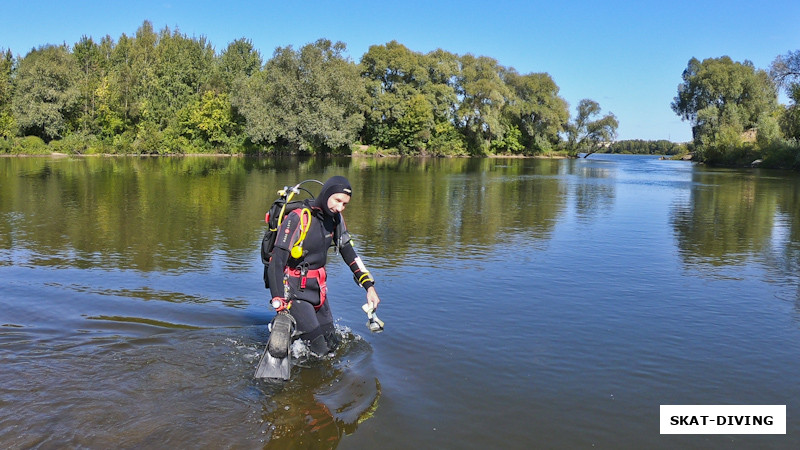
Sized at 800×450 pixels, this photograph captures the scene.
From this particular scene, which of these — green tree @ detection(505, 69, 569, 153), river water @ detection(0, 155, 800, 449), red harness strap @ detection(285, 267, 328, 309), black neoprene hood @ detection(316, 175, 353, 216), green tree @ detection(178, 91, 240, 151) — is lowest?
river water @ detection(0, 155, 800, 449)

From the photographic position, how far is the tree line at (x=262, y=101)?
67875 mm

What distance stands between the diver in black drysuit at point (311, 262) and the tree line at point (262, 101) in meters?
62.4

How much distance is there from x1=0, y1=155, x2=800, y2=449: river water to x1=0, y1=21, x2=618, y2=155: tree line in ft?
179

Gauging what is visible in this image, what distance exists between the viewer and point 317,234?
611 centimetres

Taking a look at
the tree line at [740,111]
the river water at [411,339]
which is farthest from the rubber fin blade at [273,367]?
the tree line at [740,111]

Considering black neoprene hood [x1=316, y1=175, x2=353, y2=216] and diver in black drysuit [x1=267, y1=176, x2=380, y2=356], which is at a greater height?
black neoprene hood [x1=316, y1=175, x2=353, y2=216]

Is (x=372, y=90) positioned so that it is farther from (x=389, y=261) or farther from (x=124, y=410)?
(x=124, y=410)

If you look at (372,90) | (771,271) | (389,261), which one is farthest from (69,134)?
(771,271)

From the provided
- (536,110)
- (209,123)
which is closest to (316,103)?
(209,123)

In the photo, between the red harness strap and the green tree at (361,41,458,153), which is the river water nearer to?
the red harness strap

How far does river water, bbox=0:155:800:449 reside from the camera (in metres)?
5.42

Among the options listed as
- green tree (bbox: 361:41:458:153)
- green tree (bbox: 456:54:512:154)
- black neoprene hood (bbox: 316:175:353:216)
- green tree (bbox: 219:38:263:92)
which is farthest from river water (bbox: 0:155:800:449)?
green tree (bbox: 219:38:263:92)

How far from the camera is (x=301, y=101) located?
6838 cm

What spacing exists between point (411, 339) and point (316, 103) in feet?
206
